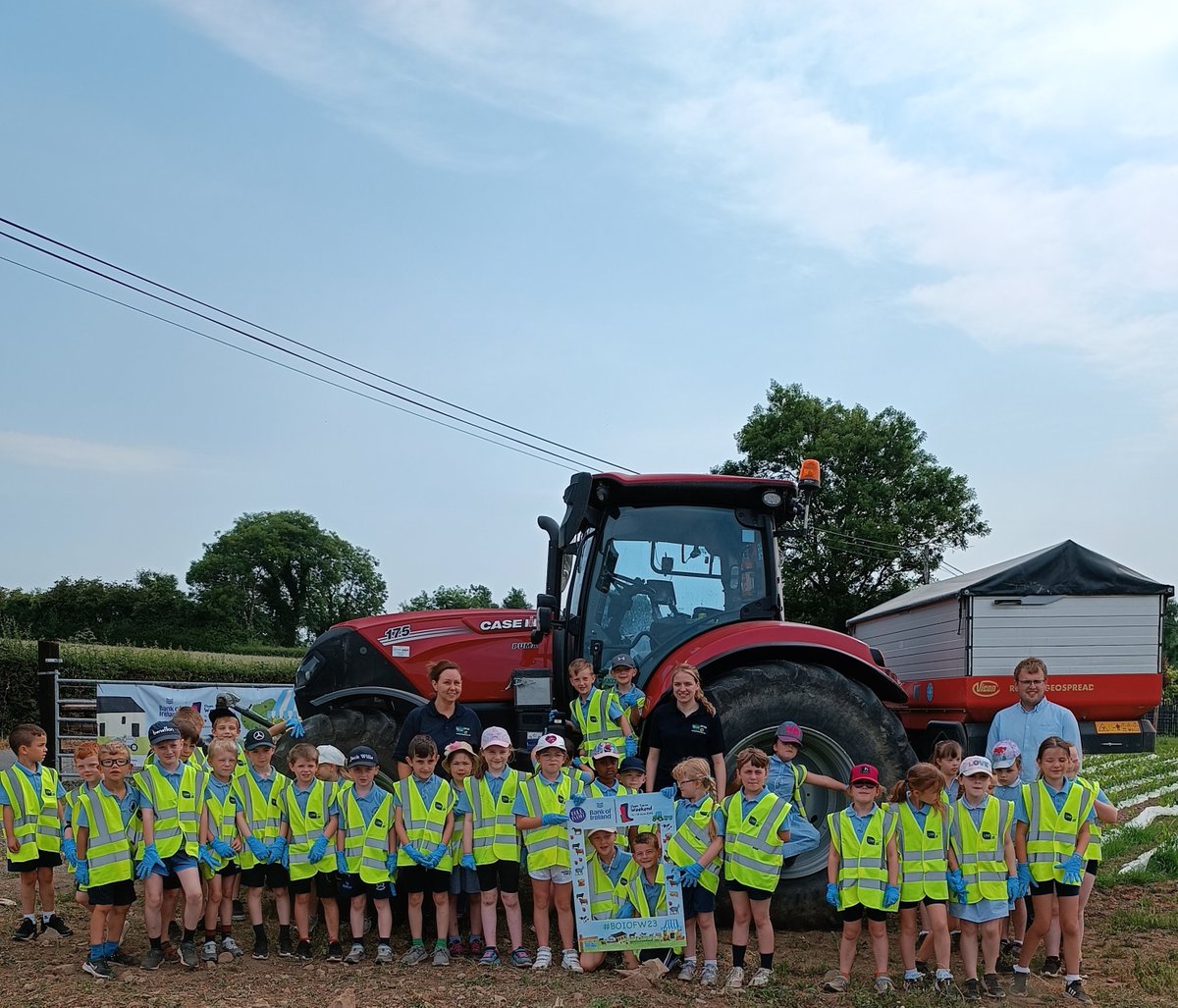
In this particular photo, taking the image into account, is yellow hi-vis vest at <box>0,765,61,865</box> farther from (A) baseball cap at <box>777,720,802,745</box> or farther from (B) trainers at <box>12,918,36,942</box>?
(A) baseball cap at <box>777,720,802,745</box>

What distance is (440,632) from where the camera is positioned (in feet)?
23.0

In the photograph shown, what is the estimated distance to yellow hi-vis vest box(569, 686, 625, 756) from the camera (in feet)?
19.4

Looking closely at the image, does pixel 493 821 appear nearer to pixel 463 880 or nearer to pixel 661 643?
pixel 463 880

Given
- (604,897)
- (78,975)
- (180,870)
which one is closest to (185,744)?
(180,870)

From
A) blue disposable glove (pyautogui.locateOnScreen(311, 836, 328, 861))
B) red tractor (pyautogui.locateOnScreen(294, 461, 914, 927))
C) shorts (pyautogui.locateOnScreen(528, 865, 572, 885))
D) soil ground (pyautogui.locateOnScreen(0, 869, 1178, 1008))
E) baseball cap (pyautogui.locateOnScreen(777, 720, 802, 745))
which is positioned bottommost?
soil ground (pyautogui.locateOnScreen(0, 869, 1178, 1008))

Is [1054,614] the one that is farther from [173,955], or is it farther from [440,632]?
[173,955]

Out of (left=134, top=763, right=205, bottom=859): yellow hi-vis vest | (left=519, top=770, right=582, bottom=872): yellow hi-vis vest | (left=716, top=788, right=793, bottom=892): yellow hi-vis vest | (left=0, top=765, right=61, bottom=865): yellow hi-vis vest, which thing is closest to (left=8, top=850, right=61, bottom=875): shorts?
(left=0, top=765, right=61, bottom=865): yellow hi-vis vest

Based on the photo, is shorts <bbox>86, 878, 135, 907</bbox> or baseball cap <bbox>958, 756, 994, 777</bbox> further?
shorts <bbox>86, 878, 135, 907</bbox>

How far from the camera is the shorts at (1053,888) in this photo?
17.1 feet

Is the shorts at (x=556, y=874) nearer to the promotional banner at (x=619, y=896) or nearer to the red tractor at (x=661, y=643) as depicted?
the promotional banner at (x=619, y=896)

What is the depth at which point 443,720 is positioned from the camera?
5812 millimetres

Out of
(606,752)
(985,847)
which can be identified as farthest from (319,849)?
(985,847)

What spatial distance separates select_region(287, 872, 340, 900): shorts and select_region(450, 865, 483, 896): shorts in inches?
24.9

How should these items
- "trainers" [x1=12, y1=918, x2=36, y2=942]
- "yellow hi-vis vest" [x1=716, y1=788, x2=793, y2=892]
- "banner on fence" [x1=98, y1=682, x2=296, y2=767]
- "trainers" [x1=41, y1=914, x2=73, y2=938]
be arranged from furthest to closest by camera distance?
"banner on fence" [x1=98, y1=682, x2=296, y2=767], "trainers" [x1=41, y1=914, x2=73, y2=938], "trainers" [x1=12, y1=918, x2=36, y2=942], "yellow hi-vis vest" [x1=716, y1=788, x2=793, y2=892]
